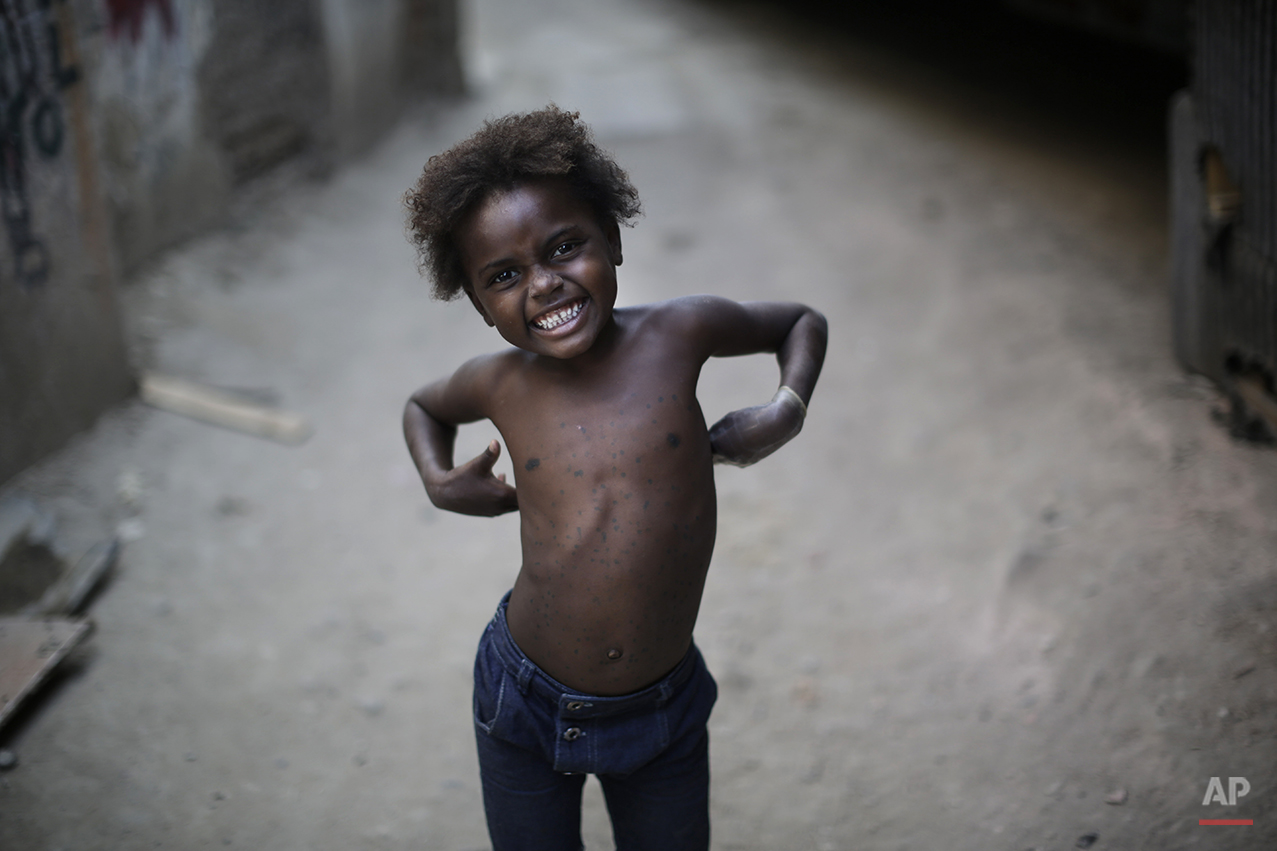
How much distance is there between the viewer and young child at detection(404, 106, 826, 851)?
154cm

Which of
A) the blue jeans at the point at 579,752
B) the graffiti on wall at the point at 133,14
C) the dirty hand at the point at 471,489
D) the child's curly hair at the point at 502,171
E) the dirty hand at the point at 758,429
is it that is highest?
the child's curly hair at the point at 502,171

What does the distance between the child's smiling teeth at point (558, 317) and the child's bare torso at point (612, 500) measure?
0.11 meters

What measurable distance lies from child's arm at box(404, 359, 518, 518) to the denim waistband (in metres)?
0.24

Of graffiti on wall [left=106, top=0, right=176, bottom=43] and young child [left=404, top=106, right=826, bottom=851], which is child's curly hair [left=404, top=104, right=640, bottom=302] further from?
graffiti on wall [left=106, top=0, right=176, bottom=43]

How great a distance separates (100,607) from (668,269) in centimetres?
291

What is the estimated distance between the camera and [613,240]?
1680 millimetres

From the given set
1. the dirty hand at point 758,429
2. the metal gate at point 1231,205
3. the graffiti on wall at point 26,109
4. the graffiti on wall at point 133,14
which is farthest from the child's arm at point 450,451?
the graffiti on wall at point 133,14

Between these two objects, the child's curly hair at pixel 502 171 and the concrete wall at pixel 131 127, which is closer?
the child's curly hair at pixel 502 171

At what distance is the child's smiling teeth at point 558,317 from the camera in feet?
5.05

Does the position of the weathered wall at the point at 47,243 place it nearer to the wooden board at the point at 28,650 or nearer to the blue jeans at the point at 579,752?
the wooden board at the point at 28,650

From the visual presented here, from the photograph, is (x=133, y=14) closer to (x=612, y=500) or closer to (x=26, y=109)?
(x=26, y=109)

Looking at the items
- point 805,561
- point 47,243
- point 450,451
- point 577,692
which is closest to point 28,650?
point 47,243

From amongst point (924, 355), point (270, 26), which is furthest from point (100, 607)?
point (270, 26)

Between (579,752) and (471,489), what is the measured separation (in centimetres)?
46
